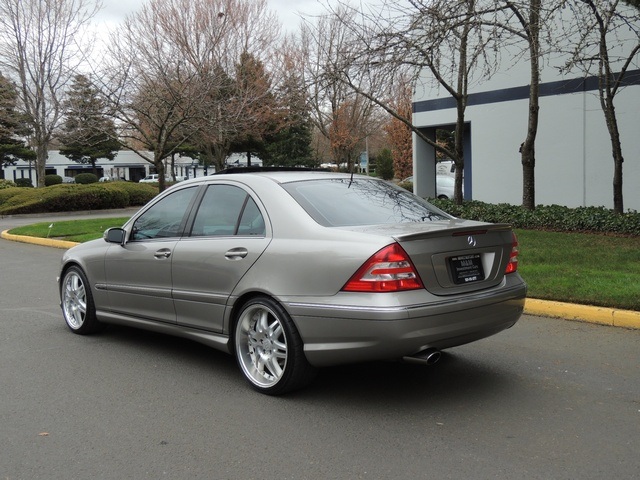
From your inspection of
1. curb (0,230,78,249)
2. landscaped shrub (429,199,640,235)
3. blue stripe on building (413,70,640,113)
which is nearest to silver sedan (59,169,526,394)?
landscaped shrub (429,199,640,235)

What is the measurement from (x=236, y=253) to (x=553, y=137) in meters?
13.9

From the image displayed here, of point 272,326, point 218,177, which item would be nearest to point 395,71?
point 218,177

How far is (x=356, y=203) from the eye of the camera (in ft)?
17.2

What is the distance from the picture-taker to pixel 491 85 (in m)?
18.6

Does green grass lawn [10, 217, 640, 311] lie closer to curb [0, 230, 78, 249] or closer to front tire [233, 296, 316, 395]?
front tire [233, 296, 316, 395]

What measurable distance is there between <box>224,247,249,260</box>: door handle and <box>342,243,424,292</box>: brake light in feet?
3.24

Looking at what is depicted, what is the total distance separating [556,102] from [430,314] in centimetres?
1416

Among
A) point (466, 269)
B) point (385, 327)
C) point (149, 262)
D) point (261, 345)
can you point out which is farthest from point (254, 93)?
point (385, 327)

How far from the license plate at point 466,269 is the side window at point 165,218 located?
2.39 meters

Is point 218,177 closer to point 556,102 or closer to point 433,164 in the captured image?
point 556,102

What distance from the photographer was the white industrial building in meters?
15.8

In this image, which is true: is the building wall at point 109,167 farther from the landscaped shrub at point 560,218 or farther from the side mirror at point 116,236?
the side mirror at point 116,236

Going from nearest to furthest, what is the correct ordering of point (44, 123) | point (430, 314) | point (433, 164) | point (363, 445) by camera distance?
point (363, 445) < point (430, 314) < point (433, 164) < point (44, 123)

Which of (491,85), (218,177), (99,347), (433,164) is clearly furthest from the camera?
(433,164)
